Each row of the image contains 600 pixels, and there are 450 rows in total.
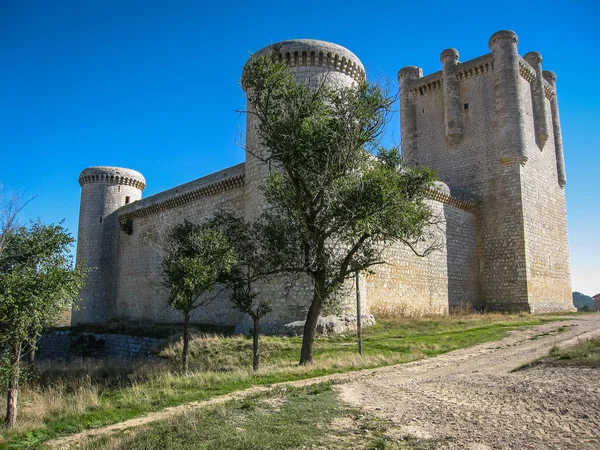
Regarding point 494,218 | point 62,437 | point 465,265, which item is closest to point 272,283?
point 62,437

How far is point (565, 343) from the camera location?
10.9 m

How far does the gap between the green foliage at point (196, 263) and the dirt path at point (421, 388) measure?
312cm

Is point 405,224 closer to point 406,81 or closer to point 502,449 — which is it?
point 502,449

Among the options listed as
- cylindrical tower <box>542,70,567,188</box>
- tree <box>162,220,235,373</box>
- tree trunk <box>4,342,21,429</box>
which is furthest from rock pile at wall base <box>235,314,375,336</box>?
cylindrical tower <box>542,70,567,188</box>

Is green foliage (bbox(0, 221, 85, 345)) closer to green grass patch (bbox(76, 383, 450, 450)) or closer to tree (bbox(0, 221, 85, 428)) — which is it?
tree (bbox(0, 221, 85, 428))

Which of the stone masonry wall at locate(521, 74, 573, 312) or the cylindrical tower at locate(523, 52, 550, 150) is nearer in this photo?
the stone masonry wall at locate(521, 74, 573, 312)

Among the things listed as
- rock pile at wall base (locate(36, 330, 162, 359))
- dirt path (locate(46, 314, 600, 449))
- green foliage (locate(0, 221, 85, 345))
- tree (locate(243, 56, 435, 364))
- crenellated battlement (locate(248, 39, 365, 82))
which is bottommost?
rock pile at wall base (locate(36, 330, 162, 359))

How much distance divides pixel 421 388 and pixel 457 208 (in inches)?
672

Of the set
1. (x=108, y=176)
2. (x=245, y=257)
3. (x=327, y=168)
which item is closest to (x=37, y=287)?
(x=245, y=257)

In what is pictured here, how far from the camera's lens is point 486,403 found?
Result: 6027mm

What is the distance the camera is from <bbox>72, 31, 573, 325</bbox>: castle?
68.2ft

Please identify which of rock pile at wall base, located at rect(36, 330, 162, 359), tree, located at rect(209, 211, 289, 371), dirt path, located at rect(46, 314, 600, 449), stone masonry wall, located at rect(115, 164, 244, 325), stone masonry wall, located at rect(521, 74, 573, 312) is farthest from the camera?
stone masonry wall, located at rect(521, 74, 573, 312)

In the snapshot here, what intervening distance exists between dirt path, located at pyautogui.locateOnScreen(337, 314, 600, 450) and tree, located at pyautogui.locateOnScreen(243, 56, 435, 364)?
2682 millimetres

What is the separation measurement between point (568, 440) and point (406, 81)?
1012 inches
